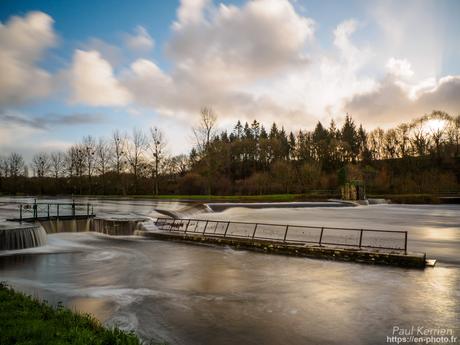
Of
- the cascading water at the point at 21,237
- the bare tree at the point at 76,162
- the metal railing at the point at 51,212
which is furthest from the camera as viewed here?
the bare tree at the point at 76,162

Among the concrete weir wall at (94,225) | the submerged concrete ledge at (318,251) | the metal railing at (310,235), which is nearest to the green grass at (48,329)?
the submerged concrete ledge at (318,251)

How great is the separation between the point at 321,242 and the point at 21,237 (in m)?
17.4

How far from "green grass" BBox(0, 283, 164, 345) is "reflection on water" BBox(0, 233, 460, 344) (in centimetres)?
186

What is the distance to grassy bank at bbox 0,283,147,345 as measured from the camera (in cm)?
610

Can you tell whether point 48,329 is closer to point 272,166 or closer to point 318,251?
point 318,251

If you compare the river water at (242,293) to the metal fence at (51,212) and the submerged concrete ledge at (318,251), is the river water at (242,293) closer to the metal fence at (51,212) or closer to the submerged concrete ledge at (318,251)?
the submerged concrete ledge at (318,251)

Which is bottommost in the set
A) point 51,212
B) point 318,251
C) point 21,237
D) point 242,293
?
point 242,293

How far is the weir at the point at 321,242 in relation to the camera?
1559 cm

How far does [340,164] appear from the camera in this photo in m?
98.1

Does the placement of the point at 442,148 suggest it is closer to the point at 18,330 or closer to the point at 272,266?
the point at 272,266

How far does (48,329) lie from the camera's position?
6590 mm

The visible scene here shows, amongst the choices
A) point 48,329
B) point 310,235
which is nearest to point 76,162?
point 310,235

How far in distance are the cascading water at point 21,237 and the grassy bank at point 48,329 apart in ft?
45.0

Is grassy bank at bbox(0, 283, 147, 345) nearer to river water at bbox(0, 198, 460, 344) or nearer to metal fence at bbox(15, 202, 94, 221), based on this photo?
river water at bbox(0, 198, 460, 344)
